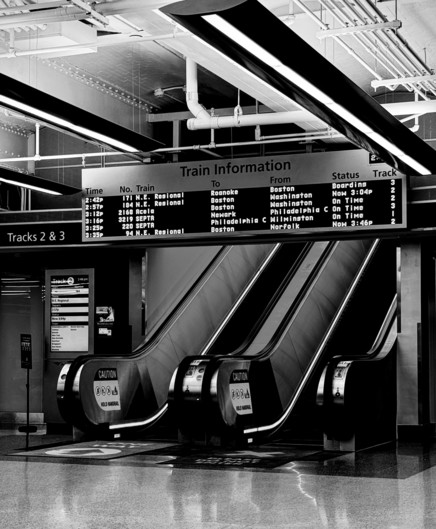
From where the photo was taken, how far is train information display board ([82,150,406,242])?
11172mm

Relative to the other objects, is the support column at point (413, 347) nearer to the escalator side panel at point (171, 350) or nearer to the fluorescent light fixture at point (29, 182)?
the escalator side panel at point (171, 350)

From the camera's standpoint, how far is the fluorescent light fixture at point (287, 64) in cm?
491

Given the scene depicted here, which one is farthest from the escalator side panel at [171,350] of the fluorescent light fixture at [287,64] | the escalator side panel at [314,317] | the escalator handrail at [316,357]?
the fluorescent light fixture at [287,64]

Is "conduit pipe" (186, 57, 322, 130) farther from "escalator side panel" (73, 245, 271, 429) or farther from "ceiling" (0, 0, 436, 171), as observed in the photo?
"escalator side panel" (73, 245, 271, 429)

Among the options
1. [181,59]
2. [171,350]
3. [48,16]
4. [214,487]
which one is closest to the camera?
[48,16]

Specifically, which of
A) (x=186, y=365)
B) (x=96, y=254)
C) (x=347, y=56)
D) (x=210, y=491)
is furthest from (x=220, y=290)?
(x=210, y=491)

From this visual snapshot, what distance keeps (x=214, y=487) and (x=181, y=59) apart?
5523 millimetres

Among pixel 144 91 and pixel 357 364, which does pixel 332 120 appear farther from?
pixel 144 91

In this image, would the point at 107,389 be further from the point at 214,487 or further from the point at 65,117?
the point at 65,117

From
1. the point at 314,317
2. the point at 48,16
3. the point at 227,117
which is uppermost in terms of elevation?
the point at 227,117

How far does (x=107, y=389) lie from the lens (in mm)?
12680

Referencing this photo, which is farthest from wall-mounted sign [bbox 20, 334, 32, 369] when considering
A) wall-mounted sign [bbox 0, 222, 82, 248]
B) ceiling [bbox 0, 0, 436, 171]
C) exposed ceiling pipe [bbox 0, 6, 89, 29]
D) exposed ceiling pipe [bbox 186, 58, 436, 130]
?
exposed ceiling pipe [bbox 0, 6, 89, 29]

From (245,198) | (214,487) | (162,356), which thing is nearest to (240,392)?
(162,356)

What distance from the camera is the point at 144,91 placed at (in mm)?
12898
